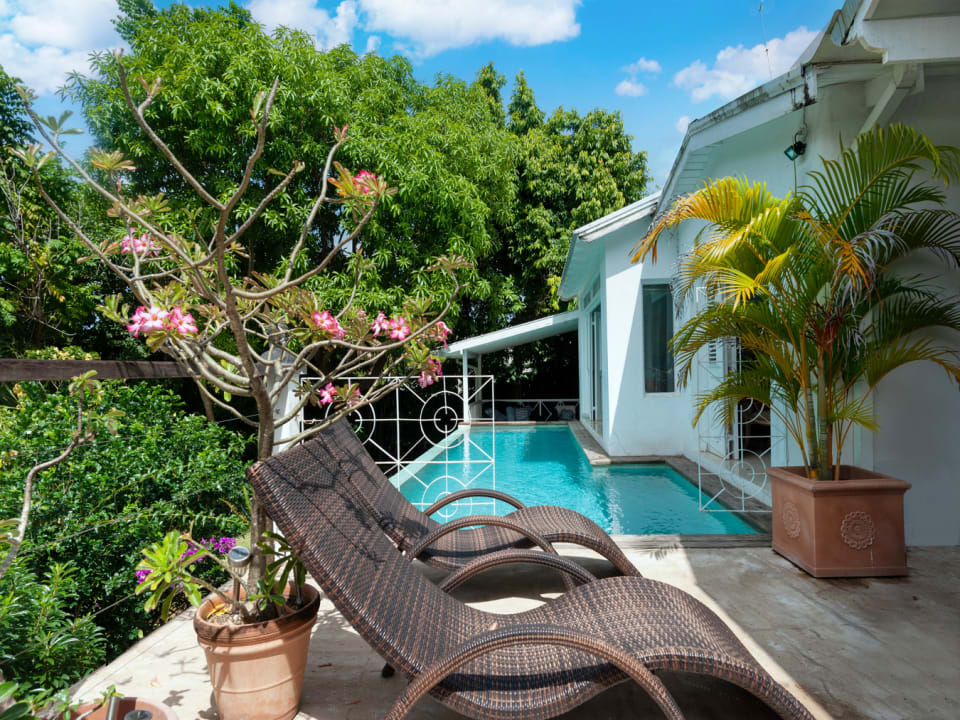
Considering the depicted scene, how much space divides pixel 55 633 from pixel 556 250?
1655 cm

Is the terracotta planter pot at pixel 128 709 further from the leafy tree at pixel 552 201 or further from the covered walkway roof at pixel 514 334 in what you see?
the leafy tree at pixel 552 201

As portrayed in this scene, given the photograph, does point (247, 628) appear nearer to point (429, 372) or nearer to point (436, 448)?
point (429, 372)

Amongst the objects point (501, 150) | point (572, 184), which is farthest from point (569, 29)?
point (501, 150)

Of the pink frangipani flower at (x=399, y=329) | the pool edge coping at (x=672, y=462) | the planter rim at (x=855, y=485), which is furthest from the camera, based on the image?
the pool edge coping at (x=672, y=462)

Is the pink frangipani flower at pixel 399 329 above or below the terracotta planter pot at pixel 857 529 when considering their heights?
above

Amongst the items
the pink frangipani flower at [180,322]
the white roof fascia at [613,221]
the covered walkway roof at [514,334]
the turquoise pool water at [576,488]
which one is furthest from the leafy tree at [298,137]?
the pink frangipani flower at [180,322]

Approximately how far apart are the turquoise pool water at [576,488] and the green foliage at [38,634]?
242 centimetres

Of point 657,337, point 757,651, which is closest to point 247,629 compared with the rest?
point 757,651

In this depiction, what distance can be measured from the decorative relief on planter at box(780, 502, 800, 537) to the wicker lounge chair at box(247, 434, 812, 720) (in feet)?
6.59

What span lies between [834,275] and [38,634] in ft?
14.8

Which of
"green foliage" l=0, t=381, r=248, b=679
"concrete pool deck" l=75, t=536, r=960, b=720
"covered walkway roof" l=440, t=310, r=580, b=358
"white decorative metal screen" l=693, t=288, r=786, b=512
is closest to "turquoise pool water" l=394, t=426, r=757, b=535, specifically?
"white decorative metal screen" l=693, t=288, r=786, b=512

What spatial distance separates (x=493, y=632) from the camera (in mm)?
1783

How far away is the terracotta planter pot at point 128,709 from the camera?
1.66m

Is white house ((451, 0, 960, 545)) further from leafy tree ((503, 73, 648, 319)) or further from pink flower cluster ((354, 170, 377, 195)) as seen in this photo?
leafy tree ((503, 73, 648, 319))
